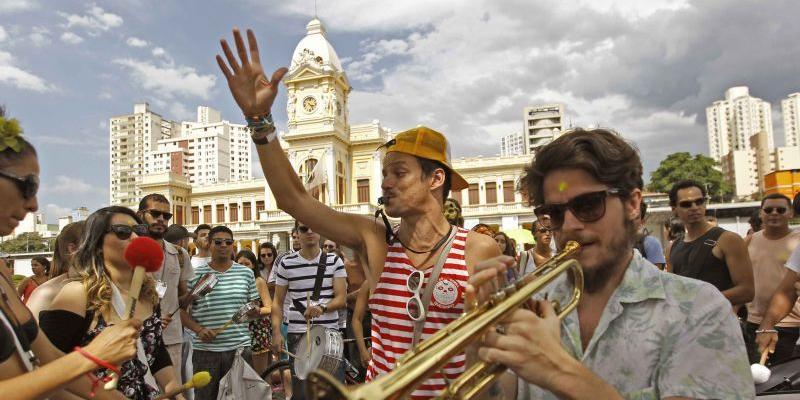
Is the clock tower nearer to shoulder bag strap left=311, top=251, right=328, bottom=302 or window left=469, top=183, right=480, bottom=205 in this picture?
window left=469, top=183, right=480, bottom=205

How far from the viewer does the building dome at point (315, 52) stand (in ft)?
138

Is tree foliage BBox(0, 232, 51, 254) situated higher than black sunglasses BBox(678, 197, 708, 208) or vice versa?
black sunglasses BBox(678, 197, 708, 208)

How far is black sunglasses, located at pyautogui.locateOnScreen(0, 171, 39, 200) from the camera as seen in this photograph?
5.80ft

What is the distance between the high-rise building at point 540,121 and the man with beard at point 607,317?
10558 cm

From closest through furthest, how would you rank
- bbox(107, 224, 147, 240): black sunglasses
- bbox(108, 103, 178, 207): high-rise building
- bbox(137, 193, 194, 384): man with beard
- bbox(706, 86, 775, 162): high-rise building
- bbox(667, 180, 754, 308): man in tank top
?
bbox(107, 224, 147, 240): black sunglasses
bbox(667, 180, 754, 308): man in tank top
bbox(137, 193, 194, 384): man with beard
bbox(706, 86, 775, 162): high-rise building
bbox(108, 103, 178, 207): high-rise building

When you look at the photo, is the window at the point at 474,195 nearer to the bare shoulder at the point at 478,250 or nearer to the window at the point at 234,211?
the window at the point at 234,211

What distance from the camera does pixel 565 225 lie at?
5.29 ft

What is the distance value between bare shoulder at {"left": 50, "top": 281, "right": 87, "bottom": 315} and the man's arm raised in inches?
40.9

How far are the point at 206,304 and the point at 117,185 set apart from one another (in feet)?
478

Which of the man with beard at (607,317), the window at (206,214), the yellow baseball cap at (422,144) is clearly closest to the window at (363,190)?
the window at (206,214)

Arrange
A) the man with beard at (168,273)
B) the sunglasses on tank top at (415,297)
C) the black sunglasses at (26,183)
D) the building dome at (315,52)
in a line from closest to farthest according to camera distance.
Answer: the black sunglasses at (26,183) < the sunglasses on tank top at (415,297) < the man with beard at (168,273) < the building dome at (315,52)

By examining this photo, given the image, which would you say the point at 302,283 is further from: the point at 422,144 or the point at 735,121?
the point at 735,121

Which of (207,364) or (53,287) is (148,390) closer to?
(53,287)

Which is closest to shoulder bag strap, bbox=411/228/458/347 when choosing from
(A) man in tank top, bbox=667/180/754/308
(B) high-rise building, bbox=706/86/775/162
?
(A) man in tank top, bbox=667/180/754/308
